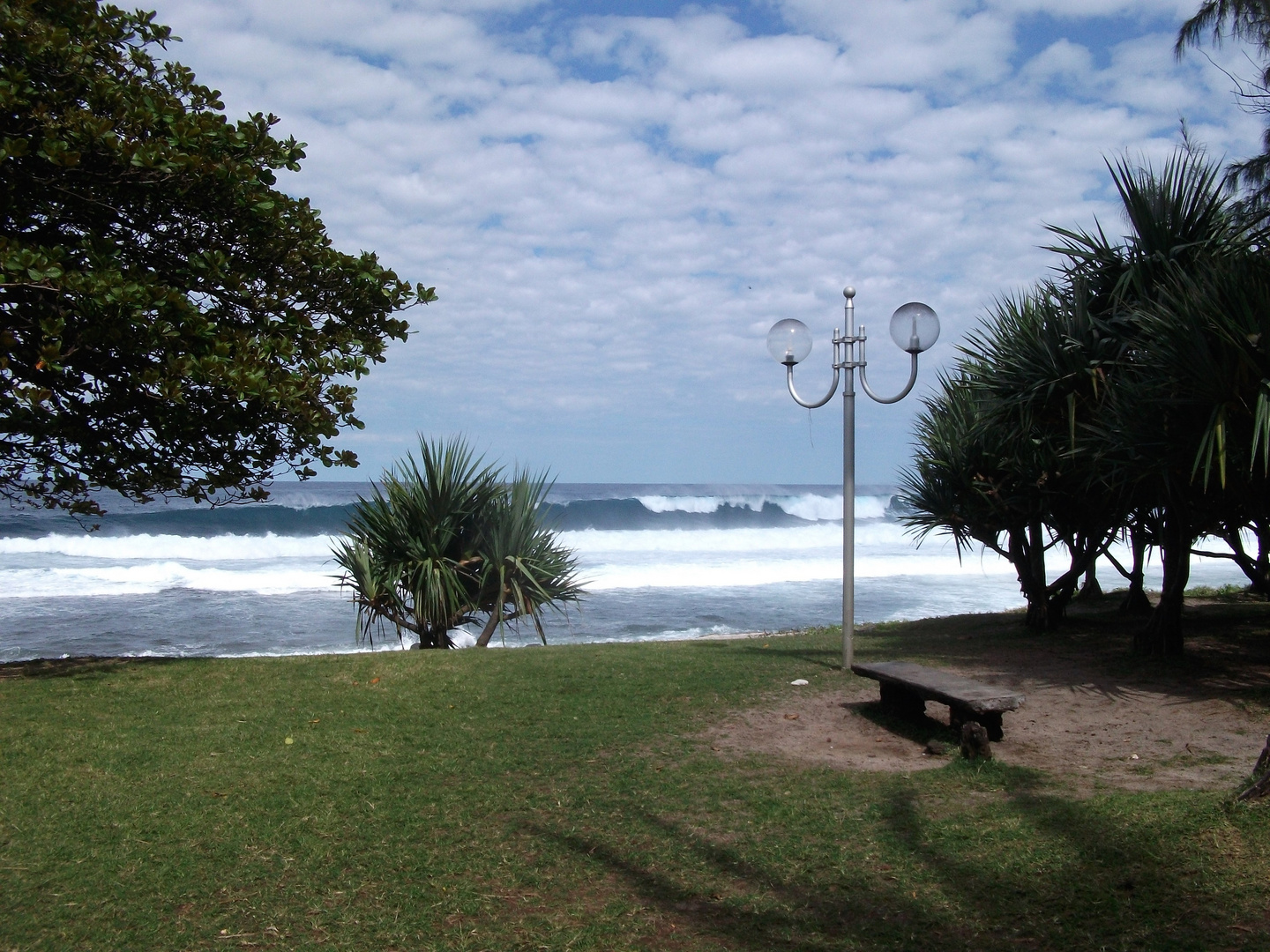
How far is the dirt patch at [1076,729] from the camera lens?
18.5 feet

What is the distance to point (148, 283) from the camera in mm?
6359

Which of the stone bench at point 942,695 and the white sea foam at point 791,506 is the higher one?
the white sea foam at point 791,506

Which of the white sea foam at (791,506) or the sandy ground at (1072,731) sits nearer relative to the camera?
the sandy ground at (1072,731)

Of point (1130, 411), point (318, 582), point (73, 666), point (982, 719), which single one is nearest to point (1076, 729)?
point (982, 719)

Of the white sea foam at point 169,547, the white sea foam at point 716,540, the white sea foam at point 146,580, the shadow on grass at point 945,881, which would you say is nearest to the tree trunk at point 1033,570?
the shadow on grass at point 945,881

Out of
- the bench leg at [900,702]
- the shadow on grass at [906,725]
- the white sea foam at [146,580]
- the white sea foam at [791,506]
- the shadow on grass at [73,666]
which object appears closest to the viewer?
the shadow on grass at [906,725]

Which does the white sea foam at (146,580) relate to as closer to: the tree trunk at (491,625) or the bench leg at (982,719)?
the tree trunk at (491,625)

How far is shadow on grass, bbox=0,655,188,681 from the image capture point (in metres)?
7.86

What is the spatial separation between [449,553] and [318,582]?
14.8 m

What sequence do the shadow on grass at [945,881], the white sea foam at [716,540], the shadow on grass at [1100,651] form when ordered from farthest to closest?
the white sea foam at [716,540]
the shadow on grass at [1100,651]
the shadow on grass at [945,881]

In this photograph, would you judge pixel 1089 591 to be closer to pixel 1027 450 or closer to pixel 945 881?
pixel 1027 450

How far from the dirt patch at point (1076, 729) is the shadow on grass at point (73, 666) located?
17.3ft

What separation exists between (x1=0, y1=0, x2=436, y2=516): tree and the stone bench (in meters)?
4.55

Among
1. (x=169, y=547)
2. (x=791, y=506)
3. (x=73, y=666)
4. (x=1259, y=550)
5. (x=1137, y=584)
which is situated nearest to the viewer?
(x=73, y=666)
